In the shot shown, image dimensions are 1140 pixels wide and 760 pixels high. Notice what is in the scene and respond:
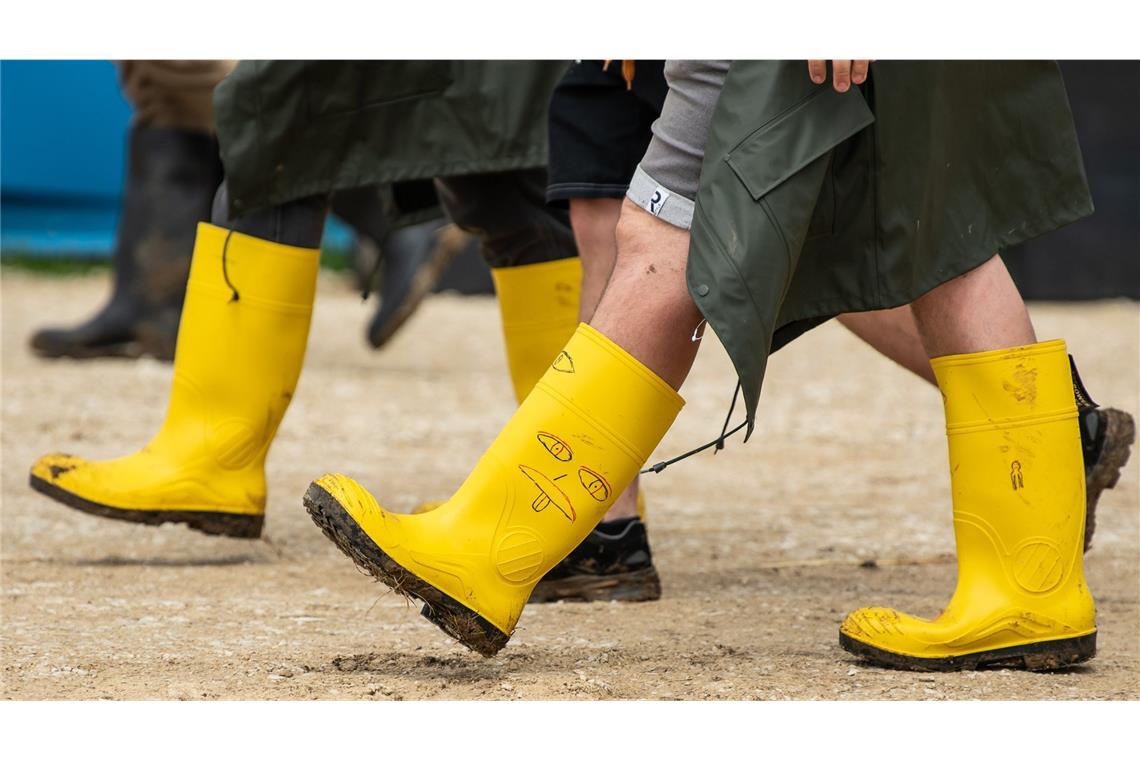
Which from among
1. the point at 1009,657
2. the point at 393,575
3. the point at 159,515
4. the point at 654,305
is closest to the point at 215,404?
the point at 159,515

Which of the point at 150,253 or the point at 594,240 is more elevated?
the point at 594,240

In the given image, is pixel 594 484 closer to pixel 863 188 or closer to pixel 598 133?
pixel 863 188

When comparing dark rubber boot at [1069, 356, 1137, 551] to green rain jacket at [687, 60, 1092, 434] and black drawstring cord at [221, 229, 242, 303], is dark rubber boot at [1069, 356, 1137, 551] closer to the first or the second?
green rain jacket at [687, 60, 1092, 434]

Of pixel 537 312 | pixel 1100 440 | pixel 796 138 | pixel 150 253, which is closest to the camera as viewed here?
pixel 796 138

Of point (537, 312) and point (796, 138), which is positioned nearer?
point (796, 138)

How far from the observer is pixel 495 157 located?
230cm

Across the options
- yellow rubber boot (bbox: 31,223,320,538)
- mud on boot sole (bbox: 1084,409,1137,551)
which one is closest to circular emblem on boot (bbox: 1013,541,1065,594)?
mud on boot sole (bbox: 1084,409,1137,551)

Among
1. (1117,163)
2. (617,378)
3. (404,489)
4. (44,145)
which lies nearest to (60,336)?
(404,489)

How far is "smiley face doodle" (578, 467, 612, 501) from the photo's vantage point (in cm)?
154

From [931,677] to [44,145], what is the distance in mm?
6254

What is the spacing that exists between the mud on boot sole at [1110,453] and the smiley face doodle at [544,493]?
0.81 meters

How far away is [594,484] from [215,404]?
0.88 meters

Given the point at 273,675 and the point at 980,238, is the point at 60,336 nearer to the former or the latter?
the point at 273,675

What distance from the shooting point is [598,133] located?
203 centimetres
